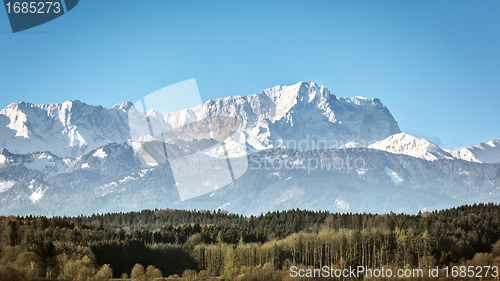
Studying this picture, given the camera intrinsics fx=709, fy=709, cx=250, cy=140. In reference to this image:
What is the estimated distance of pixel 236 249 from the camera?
17488cm

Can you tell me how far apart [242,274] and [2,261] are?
50277 mm

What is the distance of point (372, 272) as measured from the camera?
154 meters

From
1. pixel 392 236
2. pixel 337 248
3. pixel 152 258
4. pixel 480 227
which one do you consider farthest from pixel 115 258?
pixel 480 227

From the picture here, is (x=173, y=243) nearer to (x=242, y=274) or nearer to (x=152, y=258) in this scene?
(x=152, y=258)

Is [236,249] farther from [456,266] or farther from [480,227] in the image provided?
[480,227]

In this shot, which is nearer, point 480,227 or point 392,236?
point 392,236

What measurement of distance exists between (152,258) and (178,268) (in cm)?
708

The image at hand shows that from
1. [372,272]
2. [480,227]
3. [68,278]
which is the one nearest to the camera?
[68,278]

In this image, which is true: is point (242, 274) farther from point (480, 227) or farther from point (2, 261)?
point (480, 227)

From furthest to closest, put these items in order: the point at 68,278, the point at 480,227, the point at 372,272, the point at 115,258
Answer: the point at 480,227, the point at 115,258, the point at 372,272, the point at 68,278

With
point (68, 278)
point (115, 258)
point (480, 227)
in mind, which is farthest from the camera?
point (480, 227)

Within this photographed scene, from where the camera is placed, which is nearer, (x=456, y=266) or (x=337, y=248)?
(x=456, y=266)

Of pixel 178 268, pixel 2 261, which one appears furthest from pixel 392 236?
pixel 2 261

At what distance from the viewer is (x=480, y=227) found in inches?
7653
